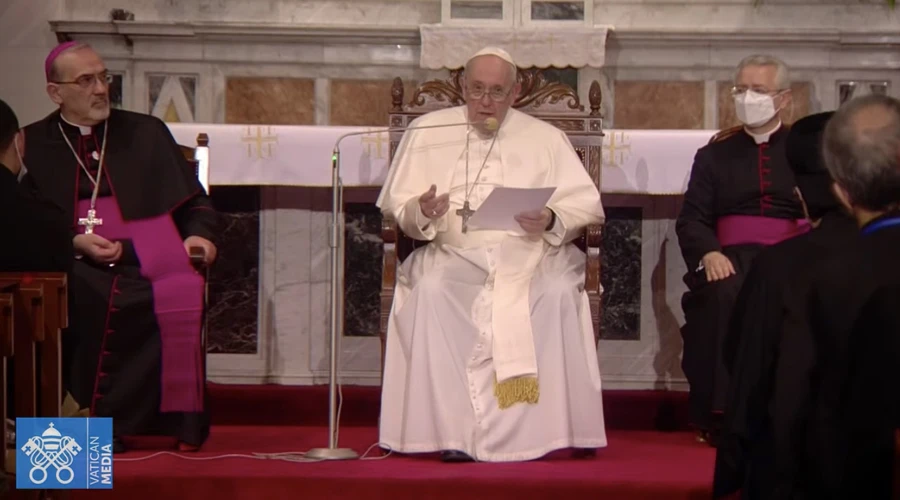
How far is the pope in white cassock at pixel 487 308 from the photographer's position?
500 centimetres

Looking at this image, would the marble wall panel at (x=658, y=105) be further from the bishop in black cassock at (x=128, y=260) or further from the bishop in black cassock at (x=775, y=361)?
the bishop in black cassock at (x=775, y=361)

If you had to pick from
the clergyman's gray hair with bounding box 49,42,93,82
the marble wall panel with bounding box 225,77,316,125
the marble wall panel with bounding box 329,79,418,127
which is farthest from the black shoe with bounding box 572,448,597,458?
the marble wall panel with bounding box 225,77,316,125

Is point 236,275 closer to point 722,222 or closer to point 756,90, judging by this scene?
point 722,222

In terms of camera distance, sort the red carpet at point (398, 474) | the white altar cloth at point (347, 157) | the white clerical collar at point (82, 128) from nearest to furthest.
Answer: the red carpet at point (398, 474)
the white clerical collar at point (82, 128)
the white altar cloth at point (347, 157)

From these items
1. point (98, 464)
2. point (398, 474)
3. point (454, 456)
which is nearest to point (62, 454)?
point (98, 464)

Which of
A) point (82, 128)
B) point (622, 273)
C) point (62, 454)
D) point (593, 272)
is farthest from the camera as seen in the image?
point (622, 273)

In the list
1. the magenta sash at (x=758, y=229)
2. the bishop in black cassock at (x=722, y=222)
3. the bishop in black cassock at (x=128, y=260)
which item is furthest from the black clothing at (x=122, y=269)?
the magenta sash at (x=758, y=229)

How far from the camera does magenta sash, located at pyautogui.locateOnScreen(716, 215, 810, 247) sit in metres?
5.67

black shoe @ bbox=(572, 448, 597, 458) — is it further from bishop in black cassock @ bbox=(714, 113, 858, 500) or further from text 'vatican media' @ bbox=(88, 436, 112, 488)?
text 'vatican media' @ bbox=(88, 436, 112, 488)

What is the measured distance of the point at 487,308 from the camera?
5.18 m

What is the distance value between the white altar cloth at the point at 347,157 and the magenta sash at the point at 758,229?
1.45ft

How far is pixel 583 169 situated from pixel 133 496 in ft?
7.67

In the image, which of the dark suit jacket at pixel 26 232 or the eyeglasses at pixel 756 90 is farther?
the eyeglasses at pixel 756 90

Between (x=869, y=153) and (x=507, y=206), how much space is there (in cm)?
201
